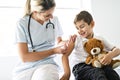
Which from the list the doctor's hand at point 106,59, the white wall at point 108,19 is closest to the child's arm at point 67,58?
the doctor's hand at point 106,59

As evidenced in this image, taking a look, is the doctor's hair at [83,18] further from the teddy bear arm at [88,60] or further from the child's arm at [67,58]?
the teddy bear arm at [88,60]

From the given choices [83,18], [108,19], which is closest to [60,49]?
[83,18]

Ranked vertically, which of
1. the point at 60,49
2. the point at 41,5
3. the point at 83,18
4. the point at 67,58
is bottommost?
the point at 67,58

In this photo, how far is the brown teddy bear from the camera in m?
1.75

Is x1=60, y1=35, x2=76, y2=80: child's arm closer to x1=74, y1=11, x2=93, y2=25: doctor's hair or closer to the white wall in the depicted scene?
x1=74, y1=11, x2=93, y2=25: doctor's hair

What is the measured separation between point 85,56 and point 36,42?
418 mm

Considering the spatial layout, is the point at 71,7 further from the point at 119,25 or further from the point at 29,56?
the point at 29,56

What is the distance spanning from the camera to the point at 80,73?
1.72 metres

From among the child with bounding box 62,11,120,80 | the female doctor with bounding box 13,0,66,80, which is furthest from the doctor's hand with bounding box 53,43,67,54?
the child with bounding box 62,11,120,80

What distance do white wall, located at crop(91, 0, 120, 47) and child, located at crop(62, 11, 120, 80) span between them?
28.0 inches

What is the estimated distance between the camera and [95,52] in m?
1.76

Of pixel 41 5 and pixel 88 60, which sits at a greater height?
pixel 41 5

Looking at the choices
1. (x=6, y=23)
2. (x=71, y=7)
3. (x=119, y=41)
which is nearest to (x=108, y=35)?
(x=119, y=41)

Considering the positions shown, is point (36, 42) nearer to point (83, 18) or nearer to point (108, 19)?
point (83, 18)
